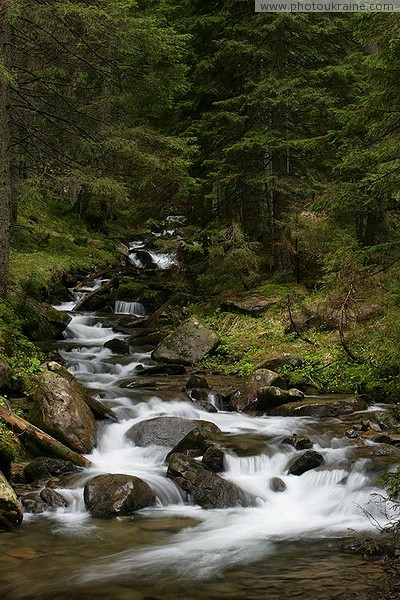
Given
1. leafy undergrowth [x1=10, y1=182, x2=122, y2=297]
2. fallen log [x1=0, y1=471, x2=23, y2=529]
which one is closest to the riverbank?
leafy undergrowth [x1=10, y1=182, x2=122, y2=297]

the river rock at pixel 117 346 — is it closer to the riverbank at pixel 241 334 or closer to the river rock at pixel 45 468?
the riverbank at pixel 241 334

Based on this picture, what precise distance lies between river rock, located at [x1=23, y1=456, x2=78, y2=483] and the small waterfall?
11130mm

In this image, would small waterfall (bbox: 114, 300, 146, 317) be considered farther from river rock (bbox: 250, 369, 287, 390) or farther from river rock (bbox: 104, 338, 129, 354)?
river rock (bbox: 250, 369, 287, 390)

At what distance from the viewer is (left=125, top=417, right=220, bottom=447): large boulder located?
9.69m

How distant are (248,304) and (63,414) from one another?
8618 millimetres

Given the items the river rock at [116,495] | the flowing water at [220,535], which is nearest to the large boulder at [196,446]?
the flowing water at [220,535]

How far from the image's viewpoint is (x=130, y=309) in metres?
19.6

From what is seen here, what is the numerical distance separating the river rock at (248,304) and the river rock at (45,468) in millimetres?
8970

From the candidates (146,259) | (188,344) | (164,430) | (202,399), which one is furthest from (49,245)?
(164,430)

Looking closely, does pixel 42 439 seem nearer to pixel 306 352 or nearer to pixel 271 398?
pixel 271 398

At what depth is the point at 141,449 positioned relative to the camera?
31.4 feet

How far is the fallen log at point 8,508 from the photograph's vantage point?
648cm

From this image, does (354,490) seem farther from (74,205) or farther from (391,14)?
(74,205)

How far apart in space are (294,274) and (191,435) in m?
10.0
